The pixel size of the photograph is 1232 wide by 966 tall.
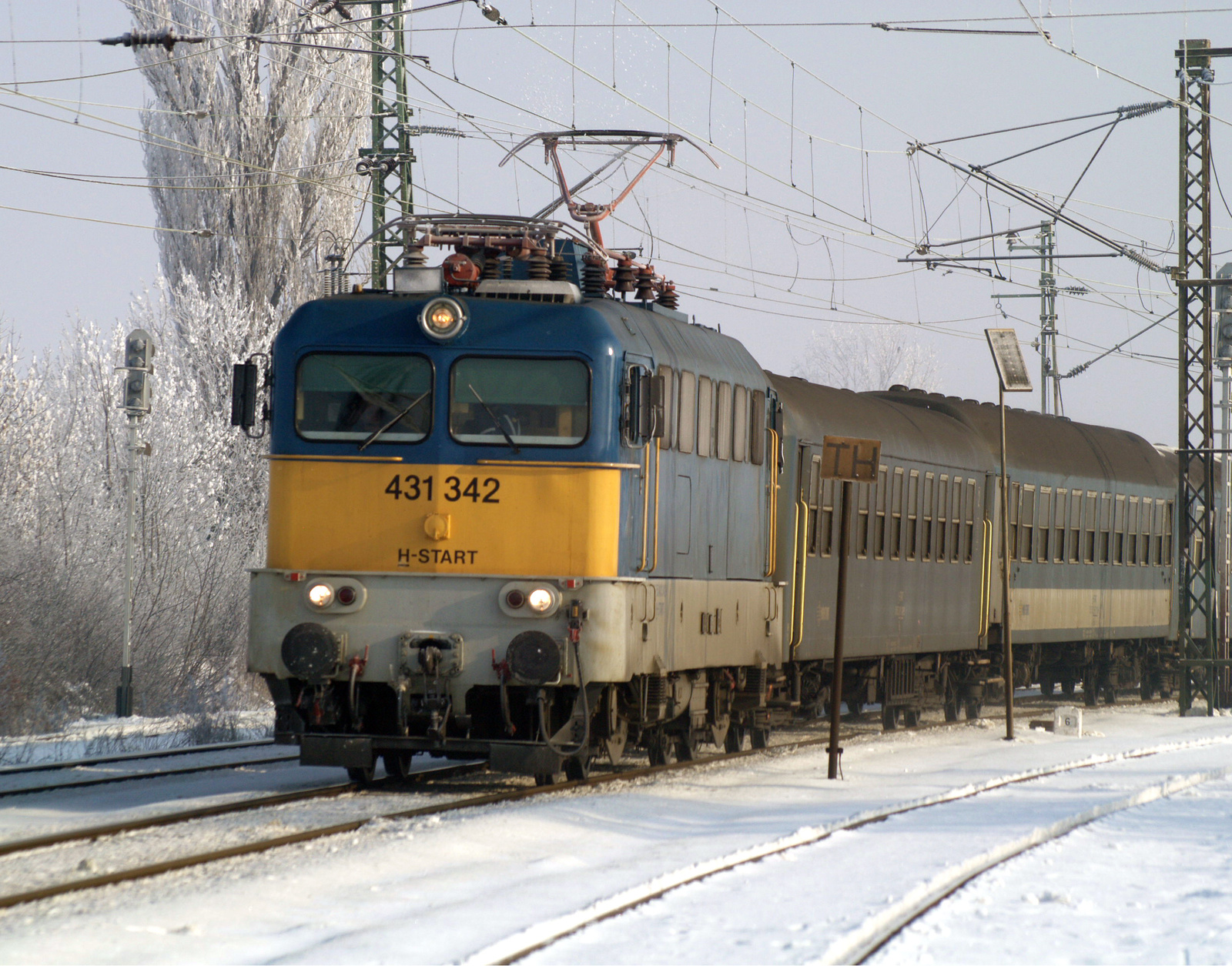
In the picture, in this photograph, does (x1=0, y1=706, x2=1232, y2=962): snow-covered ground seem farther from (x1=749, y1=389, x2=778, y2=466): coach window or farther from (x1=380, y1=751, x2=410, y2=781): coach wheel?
(x1=749, y1=389, x2=778, y2=466): coach window

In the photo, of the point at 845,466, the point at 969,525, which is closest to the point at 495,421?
the point at 845,466

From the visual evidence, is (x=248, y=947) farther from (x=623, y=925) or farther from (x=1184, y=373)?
(x=1184, y=373)

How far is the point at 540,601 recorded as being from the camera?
11.6 meters

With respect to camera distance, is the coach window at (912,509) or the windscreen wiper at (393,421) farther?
the coach window at (912,509)

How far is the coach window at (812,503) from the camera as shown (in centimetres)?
1678

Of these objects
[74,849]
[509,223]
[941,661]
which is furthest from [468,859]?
[941,661]

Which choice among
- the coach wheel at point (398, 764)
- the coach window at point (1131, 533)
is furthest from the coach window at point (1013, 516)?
the coach wheel at point (398, 764)

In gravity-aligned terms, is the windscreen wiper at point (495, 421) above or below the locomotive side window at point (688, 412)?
below

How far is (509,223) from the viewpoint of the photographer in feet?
44.1

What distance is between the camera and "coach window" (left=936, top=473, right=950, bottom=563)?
65.9ft

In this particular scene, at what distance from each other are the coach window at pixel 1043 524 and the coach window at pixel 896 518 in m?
4.35

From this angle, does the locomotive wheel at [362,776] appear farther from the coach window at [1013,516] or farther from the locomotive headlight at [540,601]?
the coach window at [1013,516]

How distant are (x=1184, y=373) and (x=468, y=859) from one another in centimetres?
1653

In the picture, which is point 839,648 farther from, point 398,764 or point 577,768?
point 398,764
